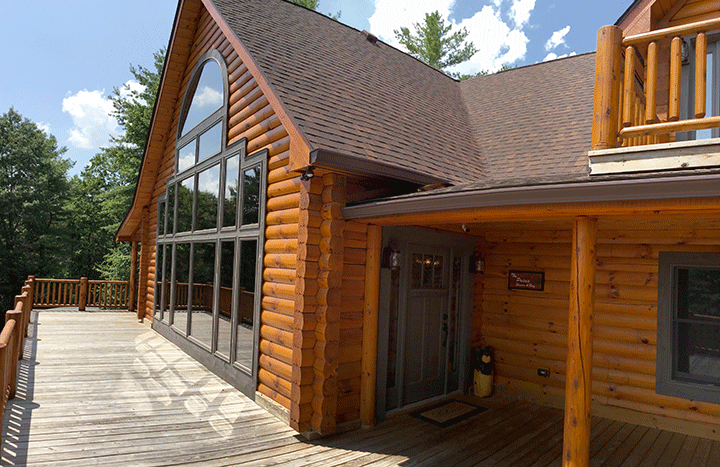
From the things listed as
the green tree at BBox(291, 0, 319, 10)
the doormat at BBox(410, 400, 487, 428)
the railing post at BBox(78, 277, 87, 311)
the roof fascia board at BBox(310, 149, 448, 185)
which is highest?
the green tree at BBox(291, 0, 319, 10)

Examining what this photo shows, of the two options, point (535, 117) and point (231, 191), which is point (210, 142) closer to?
point (231, 191)

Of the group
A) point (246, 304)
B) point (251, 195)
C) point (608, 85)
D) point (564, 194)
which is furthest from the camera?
point (251, 195)

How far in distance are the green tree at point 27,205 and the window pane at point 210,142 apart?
2258 cm

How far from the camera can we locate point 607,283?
5.62 metres

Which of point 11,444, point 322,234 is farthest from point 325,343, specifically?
point 11,444

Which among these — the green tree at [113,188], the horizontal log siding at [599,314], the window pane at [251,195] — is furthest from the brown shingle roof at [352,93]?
the green tree at [113,188]

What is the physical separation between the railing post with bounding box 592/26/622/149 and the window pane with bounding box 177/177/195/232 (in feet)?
23.4

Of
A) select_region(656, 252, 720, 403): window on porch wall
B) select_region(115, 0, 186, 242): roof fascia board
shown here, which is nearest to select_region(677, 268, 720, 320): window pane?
select_region(656, 252, 720, 403): window on porch wall

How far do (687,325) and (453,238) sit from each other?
9.52 feet

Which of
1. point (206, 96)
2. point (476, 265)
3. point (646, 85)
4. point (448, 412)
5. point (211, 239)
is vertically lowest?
point (448, 412)

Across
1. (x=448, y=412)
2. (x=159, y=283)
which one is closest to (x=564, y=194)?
(x=448, y=412)

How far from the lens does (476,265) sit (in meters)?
6.42

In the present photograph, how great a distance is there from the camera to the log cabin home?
3453 millimetres

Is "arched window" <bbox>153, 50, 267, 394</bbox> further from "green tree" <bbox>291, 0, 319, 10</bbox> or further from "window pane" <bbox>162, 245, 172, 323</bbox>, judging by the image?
"green tree" <bbox>291, 0, 319, 10</bbox>
